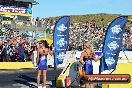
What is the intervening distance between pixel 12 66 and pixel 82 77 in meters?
14.2

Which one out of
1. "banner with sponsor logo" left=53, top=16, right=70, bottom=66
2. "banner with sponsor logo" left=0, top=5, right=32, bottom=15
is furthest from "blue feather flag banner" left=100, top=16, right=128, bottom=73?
"banner with sponsor logo" left=0, top=5, right=32, bottom=15

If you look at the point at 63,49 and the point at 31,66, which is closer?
the point at 63,49

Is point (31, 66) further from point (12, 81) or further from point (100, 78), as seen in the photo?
point (100, 78)

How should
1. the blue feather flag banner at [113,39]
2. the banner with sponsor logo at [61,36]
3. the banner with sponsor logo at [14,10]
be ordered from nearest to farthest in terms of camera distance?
the blue feather flag banner at [113,39]
the banner with sponsor logo at [61,36]
the banner with sponsor logo at [14,10]

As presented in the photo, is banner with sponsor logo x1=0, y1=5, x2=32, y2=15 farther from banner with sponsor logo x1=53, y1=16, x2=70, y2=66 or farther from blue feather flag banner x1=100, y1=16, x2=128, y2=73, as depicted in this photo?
blue feather flag banner x1=100, y1=16, x2=128, y2=73

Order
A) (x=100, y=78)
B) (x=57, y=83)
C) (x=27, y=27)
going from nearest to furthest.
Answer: (x=100, y=78)
(x=57, y=83)
(x=27, y=27)

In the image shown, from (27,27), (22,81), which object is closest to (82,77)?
(22,81)

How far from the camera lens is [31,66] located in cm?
2327

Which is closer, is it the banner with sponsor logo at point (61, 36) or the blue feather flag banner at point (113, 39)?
the blue feather flag banner at point (113, 39)

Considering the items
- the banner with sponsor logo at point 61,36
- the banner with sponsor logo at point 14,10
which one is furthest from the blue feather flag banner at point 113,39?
the banner with sponsor logo at point 14,10

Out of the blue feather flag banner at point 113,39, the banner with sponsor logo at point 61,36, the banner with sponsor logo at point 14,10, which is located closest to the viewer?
the blue feather flag banner at point 113,39

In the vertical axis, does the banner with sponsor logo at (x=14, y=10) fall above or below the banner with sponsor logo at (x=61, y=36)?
above

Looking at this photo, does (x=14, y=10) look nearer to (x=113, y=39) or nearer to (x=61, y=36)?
(x=61, y=36)

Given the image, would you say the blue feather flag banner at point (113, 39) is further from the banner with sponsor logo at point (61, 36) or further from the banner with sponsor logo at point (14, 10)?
the banner with sponsor logo at point (14, 10)
